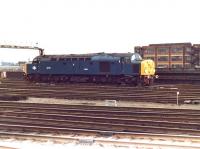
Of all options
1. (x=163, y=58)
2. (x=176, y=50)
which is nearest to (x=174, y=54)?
(x=176, y=50)

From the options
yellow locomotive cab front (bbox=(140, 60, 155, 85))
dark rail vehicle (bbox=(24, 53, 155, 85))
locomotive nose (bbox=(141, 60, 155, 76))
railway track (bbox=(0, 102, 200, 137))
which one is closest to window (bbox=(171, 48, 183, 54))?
dark rail vehicle (bbox=(24, 53, 155, 85))

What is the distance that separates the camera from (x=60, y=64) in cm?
3694

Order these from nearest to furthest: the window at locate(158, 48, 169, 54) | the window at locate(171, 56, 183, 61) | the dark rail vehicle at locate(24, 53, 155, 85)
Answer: the dark rail vehicle at locate(24, 53, 155, 85) → the window at locate(171, 56, 183, 61) → the window at locate(158, 48, 169, 54)

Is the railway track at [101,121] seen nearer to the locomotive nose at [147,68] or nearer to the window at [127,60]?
the locomotive nose at [147,68]

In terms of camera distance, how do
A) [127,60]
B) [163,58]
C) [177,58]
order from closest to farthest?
[127,60] → [177,58] → [163,58]

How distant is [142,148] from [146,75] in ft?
67.4

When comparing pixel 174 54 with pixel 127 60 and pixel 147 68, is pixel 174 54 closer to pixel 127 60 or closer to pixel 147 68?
pixel 147 68

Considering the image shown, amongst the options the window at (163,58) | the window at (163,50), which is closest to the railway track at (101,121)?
the window at (163,58)

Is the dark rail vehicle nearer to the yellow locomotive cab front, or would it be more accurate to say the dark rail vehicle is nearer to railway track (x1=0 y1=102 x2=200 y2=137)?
the yellow locomotive cab front

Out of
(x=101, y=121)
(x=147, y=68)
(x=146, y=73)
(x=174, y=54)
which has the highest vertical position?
(x=174, y=54)

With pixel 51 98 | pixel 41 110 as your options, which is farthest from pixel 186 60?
pixel 41 110

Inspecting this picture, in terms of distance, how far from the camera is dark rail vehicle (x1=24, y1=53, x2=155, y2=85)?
3238cm

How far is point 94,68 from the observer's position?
3441 cm

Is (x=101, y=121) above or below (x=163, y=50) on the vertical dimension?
below
